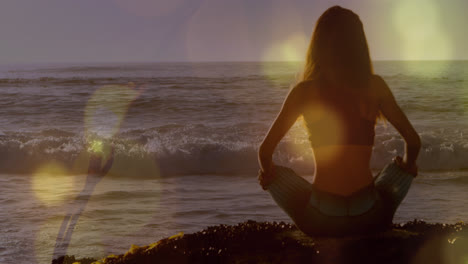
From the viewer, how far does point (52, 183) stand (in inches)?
402

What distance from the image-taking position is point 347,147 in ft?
11.6

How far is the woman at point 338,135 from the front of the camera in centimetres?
342

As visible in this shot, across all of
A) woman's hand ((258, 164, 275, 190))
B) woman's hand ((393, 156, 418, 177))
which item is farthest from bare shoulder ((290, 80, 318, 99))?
woman's hand ((393, 156, 418, 177))

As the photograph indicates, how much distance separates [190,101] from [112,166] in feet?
41.0

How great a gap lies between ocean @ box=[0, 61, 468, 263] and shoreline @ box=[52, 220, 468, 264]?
1144 mm

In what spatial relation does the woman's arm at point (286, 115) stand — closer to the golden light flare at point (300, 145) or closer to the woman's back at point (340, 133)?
the woman's back at point (340, 133)

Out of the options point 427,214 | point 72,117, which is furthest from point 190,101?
point 427,214

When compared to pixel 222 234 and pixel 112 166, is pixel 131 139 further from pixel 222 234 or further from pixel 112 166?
pixel 222 234

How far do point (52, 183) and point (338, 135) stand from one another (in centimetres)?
774

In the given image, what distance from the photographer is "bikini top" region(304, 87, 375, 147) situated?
3475mm

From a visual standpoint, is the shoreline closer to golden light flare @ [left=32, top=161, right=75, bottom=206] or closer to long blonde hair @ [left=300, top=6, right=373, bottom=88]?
long blonde hair @ [left=300, top=6, right=373, bottom=88]

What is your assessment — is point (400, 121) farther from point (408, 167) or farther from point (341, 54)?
point (341, 54)

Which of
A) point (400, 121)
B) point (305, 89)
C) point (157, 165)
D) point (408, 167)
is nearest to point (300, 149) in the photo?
point (157, 165)

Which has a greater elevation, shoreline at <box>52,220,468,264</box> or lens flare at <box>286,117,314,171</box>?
shoreline at <box>52,220,468,264</box>
